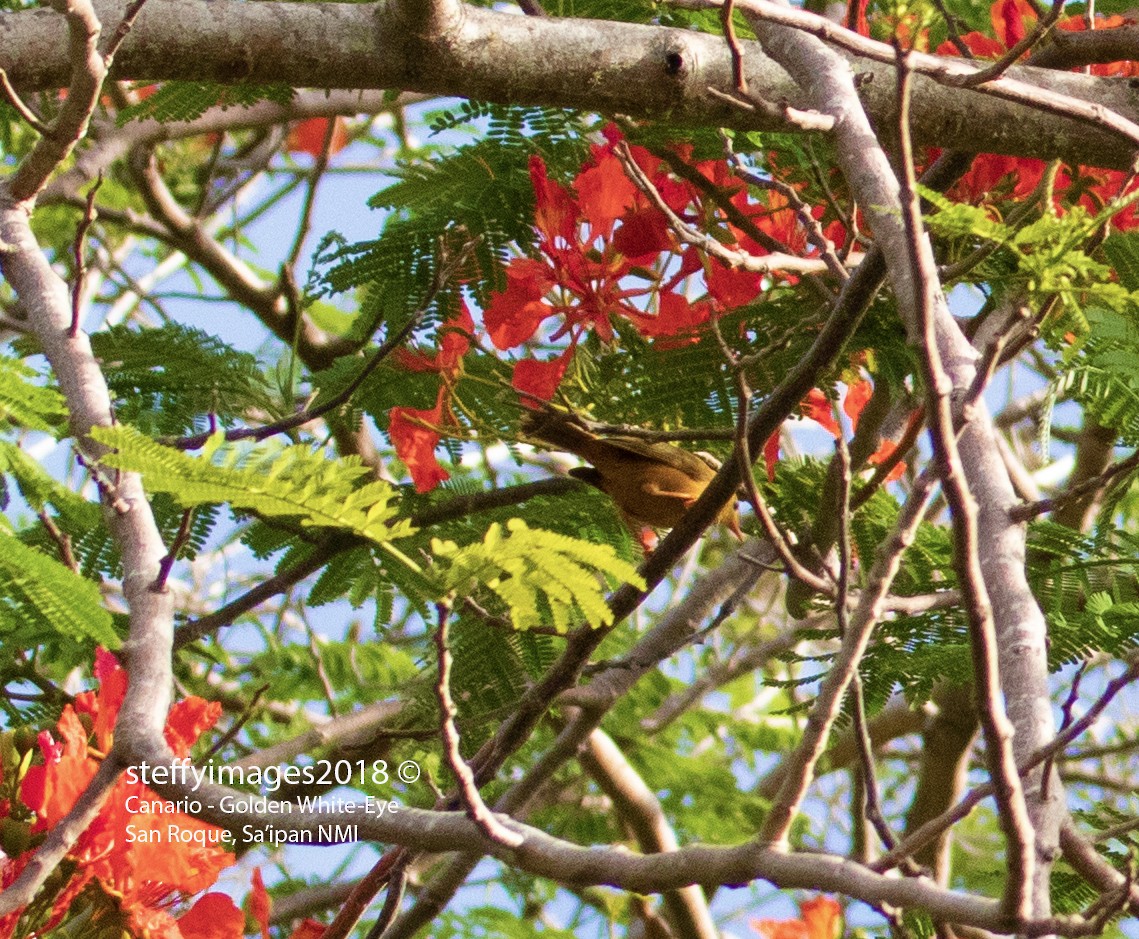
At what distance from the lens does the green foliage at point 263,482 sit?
4.76 feet

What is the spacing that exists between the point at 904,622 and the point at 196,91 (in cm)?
168

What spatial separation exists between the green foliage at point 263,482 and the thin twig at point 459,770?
0.48ft

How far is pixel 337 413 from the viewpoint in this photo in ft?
10.8

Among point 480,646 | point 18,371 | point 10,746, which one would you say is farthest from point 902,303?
point 480,646

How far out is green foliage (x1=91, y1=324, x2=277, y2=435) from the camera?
3.00 m

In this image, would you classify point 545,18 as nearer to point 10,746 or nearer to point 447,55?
point 447,55

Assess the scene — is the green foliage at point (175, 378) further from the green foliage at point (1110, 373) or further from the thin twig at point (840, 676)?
the thin twig at point (840, 676)

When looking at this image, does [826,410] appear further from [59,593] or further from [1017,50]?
[59,593]

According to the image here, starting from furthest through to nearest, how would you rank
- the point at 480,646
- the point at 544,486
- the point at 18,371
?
the point at 544,486, the point at 480,646, the point at 18,371

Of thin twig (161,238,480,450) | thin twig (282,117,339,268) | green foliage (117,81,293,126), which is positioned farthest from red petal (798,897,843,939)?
thin twig (282,117,339,268)

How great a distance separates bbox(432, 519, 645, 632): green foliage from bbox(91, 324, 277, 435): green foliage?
63.3 inches

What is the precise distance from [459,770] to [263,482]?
0.36 metres

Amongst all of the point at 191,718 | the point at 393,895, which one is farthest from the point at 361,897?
the point at 191,718

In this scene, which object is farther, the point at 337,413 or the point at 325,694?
the point at 325,694
